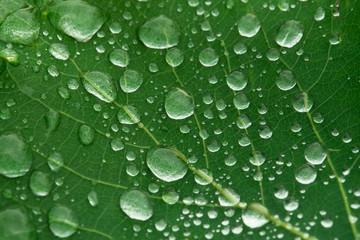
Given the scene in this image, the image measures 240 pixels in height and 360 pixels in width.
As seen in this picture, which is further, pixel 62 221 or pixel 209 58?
pixel 209 58

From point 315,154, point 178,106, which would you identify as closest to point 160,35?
point 178,106

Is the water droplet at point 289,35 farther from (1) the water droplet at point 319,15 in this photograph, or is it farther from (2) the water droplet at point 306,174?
(2) the water droplet at point 306,174

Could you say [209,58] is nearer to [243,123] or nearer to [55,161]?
[243,123]

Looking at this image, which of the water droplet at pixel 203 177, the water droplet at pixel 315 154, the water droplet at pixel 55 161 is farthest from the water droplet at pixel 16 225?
the water droplet at pixel 315 154

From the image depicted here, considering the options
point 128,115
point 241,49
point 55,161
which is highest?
point 241,49

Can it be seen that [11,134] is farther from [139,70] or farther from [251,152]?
[251,152]

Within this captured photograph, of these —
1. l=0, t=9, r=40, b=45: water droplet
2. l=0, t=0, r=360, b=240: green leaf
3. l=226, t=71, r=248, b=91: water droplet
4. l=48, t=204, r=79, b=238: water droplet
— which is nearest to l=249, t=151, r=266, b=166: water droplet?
l=0, t=0, r=360, b=240: green leaf

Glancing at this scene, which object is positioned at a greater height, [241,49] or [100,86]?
[241,49]
